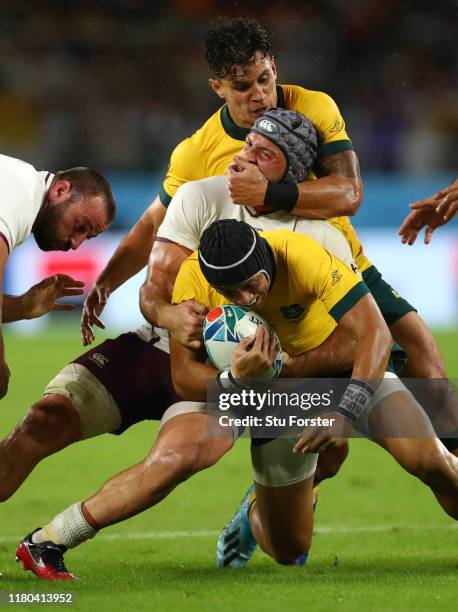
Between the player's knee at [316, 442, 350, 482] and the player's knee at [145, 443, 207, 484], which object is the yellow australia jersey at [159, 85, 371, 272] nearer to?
the player's knee at [316, 442, 350, 482]

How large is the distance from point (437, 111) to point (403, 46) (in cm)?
131

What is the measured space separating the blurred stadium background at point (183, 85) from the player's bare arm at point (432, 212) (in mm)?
Result: 9374

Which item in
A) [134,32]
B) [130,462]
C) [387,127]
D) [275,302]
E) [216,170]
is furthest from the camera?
[134,32]

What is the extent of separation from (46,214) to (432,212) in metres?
2.34

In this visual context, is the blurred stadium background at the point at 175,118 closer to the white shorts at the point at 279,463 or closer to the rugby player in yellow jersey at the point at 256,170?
the rugby player in yellow jersey at the point at 256,170

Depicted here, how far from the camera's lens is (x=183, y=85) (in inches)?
748

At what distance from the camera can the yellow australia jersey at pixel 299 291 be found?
5496 millimetres

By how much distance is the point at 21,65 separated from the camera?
1938 cm

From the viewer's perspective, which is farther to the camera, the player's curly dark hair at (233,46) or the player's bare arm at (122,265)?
the player's bare arm at (122,265)

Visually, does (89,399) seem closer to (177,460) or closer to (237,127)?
(177,460)

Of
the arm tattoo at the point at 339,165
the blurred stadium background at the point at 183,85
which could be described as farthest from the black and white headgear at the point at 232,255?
the blurred stadium background at the point at 183,85

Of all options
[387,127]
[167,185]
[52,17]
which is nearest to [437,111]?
[387,127]

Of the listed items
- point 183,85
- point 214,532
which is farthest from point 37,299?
point 183,85

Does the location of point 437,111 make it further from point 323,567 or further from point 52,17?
point 323,567
